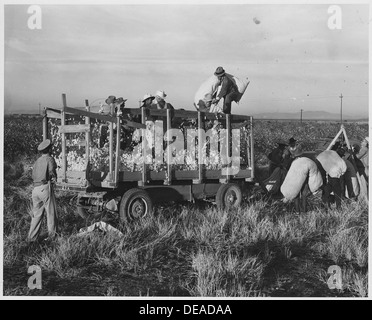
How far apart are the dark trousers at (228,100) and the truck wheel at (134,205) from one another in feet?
7.79

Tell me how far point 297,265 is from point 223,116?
331cm

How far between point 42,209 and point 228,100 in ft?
12.9

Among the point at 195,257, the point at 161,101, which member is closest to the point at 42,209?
the point at 195,257

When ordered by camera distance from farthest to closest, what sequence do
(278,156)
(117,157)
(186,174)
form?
(278,156) < (186,174) < (117,157)

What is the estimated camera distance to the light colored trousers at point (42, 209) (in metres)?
6.34

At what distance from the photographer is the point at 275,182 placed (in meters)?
9.72

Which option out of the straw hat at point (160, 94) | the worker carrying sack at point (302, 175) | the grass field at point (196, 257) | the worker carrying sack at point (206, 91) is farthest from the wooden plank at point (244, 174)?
the straw hat at point (160, 94)

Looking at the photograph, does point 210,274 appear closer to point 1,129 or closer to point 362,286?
point 362,286

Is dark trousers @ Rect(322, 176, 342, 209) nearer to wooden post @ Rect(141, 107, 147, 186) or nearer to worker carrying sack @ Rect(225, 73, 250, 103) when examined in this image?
worker carrying sack @ Rect(225, 73, 250, 103)

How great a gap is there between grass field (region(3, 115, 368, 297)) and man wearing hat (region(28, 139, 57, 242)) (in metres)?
0.24

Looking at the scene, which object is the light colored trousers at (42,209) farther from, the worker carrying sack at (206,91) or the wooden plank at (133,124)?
the worker carrying sack at (206,91)

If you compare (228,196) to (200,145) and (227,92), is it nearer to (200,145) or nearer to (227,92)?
(200,145)

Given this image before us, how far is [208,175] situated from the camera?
8219 mm
